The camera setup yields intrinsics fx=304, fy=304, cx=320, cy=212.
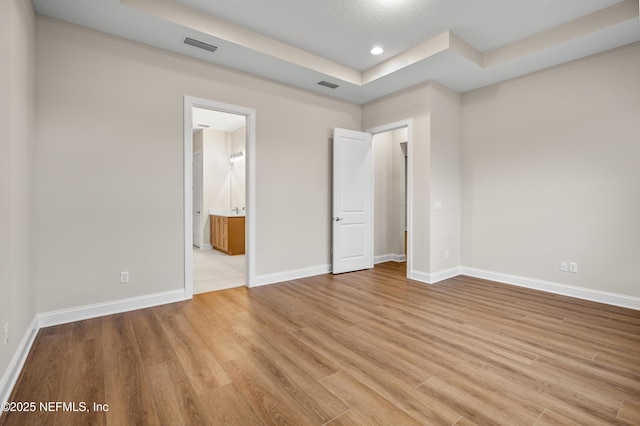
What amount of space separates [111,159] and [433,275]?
428 centimetres

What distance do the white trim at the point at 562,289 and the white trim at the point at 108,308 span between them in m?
4.26

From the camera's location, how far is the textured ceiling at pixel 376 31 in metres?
2.96

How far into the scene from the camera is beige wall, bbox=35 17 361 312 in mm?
2865

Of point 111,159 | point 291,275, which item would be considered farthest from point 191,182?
point 291,275

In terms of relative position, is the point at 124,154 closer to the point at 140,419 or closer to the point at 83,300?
the point at 83,300

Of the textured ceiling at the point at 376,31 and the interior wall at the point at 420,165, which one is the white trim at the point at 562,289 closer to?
the interior wall at the point at 420,165

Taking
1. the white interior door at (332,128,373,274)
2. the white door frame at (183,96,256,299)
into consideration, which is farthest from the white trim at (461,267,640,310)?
the white door frame at (183,96,256,299)

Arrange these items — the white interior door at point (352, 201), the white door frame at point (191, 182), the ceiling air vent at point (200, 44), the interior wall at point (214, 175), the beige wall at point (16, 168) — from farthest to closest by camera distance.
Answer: the interior wall at point (214, 175) < the white interior door at point (352, 201) < the white door frame at point (191, 182) < the ceiling air vent at point (200, 44) < the beige wall at point (16, 168)

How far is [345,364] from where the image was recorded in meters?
2.19

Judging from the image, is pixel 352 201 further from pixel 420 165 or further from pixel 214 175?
pixel 214 175

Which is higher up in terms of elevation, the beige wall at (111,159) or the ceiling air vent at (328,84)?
the ceiling air vent at (328,84)

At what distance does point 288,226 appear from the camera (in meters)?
4.55

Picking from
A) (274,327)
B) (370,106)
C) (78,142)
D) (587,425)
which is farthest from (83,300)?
(370,106)

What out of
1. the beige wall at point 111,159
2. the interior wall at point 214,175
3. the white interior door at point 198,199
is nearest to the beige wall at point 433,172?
the beige wall at point 111,159
